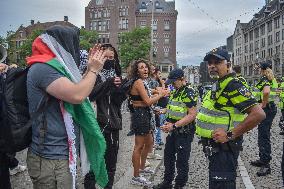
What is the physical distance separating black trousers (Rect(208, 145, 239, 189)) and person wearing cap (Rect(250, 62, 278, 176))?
147 inches

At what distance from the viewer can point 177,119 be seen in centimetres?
608

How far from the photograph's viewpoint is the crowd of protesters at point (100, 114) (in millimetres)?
2812

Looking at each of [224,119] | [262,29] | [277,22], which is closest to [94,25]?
[262,29]

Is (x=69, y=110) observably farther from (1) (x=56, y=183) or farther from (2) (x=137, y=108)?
(2) (x=137, y=108)


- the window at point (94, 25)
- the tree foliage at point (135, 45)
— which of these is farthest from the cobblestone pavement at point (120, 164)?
the window at point (94, 25)

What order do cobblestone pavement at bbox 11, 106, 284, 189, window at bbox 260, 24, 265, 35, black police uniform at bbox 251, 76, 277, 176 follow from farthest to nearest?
1. window at bbox 260, 24, 265, 35
2. black police uniform at bbox 251, 76, 277, 176
3. cobblestone pavement at bbox 11, 106, 284, 189

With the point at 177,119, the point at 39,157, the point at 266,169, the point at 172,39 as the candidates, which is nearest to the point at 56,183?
the point at 39,157

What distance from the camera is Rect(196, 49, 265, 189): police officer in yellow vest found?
12.5ft

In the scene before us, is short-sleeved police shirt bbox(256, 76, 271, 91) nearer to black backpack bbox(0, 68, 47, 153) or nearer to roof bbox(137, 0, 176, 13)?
black backpack bbox(0, 68, 47, 153)

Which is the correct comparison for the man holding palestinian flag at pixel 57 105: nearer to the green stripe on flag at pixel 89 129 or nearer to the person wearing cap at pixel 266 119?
the green stripe on flag at pixel 89 129

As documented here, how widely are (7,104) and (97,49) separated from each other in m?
0.80

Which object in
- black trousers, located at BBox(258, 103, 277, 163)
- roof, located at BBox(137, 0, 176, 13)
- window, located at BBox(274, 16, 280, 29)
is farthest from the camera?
roof, located at BBox(137, 0, 176, 13)

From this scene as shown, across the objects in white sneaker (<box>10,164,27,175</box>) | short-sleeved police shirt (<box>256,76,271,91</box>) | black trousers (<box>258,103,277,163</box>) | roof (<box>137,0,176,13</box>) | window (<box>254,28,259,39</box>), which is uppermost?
roof (<box>137,0,176,13</box>)

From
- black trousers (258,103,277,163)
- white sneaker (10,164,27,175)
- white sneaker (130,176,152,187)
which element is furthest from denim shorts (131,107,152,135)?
black trousers (258,103,277,163)
